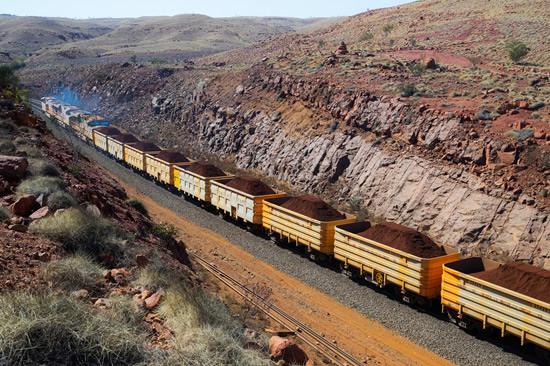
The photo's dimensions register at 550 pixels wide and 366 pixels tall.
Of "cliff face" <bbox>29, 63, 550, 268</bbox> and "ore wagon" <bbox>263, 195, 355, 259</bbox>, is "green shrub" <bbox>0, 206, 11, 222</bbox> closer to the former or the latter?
"ore wagon" <bbox>263, 195, 355, 259</bbox>

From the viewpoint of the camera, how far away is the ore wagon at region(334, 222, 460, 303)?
15.5 meters

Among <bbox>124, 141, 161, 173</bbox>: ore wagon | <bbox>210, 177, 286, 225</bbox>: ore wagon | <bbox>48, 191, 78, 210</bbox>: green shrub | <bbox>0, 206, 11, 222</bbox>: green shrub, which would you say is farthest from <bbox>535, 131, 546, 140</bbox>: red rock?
<bbox>124, 141, 161, 173</bbox>: ore wagon

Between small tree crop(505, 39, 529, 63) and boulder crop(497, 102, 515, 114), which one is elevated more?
small tree crop(505, 39, 529, 63)

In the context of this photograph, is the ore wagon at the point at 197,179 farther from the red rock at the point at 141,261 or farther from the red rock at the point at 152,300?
the red rock at the point at 152,300

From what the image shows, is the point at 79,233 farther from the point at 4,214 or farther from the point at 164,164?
the point at 164,164

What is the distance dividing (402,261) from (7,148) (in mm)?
14979

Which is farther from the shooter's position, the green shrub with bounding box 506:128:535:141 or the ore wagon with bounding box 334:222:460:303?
the green shrub with bounding box 506:128:535:141

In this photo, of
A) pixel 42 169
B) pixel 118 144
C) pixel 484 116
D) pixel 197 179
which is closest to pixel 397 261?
pixel 42 169

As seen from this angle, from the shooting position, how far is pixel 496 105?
2673cm

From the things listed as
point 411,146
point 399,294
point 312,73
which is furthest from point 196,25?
point 399,294

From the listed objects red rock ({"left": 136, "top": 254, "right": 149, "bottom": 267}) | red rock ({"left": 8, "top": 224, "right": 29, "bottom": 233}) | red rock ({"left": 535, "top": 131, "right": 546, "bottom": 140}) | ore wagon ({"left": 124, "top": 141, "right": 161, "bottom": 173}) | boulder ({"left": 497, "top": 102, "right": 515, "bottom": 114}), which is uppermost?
boulder ({"left": 497, "top": 102, "right": 515, "bottom": 114})

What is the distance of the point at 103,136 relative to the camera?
42750 mm

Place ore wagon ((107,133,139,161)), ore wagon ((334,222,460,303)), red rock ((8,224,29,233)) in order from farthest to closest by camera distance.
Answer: ore wagon ((107,133,139,161)) < ore wagon ((334,222,460,303)) < red rock ((8,224,29,233))

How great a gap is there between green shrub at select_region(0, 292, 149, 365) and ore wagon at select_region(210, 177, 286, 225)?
16066 millimetres
